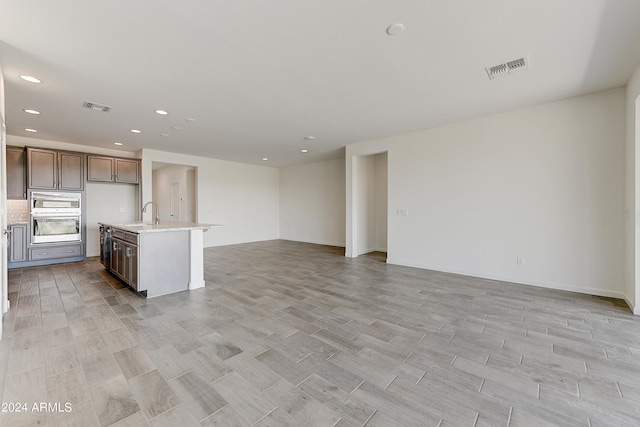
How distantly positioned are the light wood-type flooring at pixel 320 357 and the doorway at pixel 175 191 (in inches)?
179

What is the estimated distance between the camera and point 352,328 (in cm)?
265

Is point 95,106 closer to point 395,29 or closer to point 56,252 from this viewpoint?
point 56,252

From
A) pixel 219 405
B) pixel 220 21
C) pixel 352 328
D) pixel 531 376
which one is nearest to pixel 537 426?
pixel 531 376

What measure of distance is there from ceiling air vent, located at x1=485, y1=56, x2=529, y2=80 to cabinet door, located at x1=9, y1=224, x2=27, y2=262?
8203 millimetres

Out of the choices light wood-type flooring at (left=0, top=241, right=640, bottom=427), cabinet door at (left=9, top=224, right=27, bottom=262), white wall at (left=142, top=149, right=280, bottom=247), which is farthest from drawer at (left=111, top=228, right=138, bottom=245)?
white wall at (left=142, top=149, right=280, bottom=247)

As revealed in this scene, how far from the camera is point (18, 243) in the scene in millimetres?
5066

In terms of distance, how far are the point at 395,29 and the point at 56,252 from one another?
7310 millimetres

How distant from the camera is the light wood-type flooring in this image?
1580 mm

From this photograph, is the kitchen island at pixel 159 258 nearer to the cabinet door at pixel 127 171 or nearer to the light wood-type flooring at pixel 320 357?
the light wood-type flooring at pixel 320 357

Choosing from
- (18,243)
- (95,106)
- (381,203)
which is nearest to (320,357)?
(95,106)

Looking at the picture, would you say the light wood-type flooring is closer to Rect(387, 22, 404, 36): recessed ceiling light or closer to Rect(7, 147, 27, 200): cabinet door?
Rect(7, 147, 27, 200): cabinet door

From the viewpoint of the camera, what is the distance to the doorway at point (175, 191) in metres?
8.17

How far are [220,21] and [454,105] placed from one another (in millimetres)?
3327

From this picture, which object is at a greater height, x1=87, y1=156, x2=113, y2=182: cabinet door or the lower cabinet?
x1=87, y1=156, x2=113, y2=182: cabinet door
